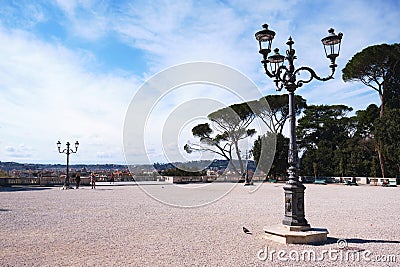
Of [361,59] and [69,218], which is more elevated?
[361,59]

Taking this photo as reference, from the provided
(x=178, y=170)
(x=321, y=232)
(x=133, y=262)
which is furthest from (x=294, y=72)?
(x=178, y=170)

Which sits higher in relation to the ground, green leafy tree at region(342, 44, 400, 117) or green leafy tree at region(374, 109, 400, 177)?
green leafy tree at region(342, 44, 400, 117)

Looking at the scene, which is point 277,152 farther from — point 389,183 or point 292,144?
point 292,144

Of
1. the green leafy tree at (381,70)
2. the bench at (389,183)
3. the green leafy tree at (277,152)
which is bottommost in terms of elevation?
the bench at (389,183)

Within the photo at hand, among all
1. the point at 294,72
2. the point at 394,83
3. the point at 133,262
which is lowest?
the point at 133,262

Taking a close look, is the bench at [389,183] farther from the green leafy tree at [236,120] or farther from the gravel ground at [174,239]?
the gravel ground at [174,239]

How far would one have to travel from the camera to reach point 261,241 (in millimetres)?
6945

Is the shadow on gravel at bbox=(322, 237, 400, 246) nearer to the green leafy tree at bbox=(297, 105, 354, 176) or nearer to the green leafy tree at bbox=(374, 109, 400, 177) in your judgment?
the green leafy tree at bbox=(374, 109, 400, 177)

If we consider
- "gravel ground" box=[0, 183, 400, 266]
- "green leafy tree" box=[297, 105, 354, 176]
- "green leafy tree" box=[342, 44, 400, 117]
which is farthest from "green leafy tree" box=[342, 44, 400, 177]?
"gravel ground" box=[0, 183, 400, 266]

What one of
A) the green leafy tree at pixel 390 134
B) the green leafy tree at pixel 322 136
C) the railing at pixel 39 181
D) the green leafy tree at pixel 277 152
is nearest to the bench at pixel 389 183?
the green leafy tree at pixel 390 134

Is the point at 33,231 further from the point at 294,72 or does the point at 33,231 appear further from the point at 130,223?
the point at 294,72

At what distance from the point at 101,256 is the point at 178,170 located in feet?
111

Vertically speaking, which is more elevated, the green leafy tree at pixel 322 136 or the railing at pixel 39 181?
the green leafy tree at pixel 322 136

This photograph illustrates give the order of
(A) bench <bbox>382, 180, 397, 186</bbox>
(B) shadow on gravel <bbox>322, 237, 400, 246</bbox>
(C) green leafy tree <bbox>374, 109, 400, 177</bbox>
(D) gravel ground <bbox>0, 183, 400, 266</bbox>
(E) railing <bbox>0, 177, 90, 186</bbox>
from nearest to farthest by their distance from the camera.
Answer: (D) gravel ground <bbox>0, 183, 400, 266</bbox> → (B) shadow on gravel <bbox>322, 237, 400, 246</bbox> → (E) railing <bbox>0, 177, 90, 186</bbox> → (A) bench <bbox>382, 180, 397, 186</bbox> → (C) green leafy tree <bbox>374, 109, 400, 177</bbox>
